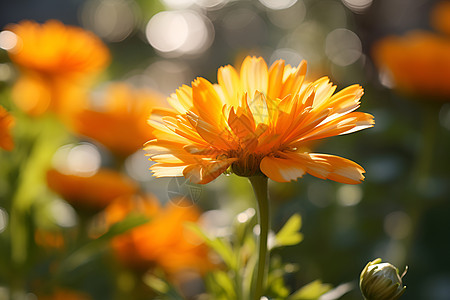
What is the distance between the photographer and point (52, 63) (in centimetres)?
93

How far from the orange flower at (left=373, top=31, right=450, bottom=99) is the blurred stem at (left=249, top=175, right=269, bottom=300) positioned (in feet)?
1.63

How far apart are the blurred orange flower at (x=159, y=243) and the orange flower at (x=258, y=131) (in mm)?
333

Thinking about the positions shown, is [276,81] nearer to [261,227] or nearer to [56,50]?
[261,227]

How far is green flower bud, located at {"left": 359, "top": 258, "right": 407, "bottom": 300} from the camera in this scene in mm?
380

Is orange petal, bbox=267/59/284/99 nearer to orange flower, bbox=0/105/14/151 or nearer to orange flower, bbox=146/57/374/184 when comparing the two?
Answer: orange flower, bbox=146/57/374/184

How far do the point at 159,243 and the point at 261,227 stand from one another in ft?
1.17

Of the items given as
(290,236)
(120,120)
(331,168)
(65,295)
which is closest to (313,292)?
(290,236)

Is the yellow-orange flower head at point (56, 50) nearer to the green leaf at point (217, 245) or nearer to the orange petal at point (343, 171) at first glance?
the green leaf at point (217, 245)

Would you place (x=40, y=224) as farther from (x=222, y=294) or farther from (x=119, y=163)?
(x=222, y=294)

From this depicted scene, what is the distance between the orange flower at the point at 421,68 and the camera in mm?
799

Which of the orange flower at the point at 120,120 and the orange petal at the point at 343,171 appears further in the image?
the orange flower at the point at 120,120

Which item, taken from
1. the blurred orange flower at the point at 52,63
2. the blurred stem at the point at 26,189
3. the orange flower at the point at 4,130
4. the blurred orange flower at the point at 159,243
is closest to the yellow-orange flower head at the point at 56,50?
the blurred orange flower at the point at 52,63

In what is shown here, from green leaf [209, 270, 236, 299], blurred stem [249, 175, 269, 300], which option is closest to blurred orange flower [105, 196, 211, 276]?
green leaf [209, 270, 236, 299]

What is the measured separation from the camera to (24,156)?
646 mm
